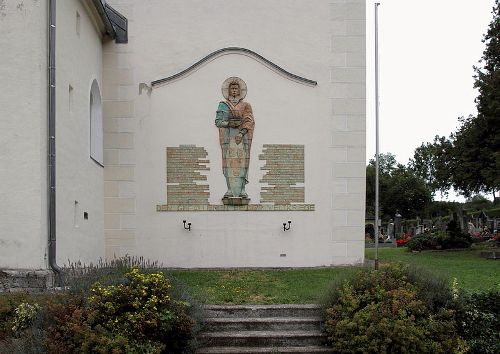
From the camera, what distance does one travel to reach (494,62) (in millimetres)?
27781

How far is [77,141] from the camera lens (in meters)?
13.3

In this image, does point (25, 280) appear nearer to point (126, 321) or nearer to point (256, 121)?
point (126, 321)

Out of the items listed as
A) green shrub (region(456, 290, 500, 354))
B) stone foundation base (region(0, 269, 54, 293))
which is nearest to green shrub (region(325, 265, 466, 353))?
green shrub (region(456, 290, 500, 354))

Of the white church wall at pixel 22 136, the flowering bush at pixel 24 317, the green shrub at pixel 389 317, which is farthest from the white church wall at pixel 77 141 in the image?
the green shrub at pixel 389 317

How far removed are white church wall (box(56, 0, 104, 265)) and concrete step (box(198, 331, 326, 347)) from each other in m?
3.94

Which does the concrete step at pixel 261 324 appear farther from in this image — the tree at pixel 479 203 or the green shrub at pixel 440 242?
the tree at pixel 479 203

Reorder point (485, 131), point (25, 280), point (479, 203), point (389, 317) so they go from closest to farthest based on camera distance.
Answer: point (389, 317)
point (25, 280)
point (485, 131)
point (479, 203)

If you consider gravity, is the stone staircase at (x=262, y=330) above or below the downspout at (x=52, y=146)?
below

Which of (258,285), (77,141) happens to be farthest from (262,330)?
(77,141)

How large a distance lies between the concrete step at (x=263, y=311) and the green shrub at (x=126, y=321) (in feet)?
4.42

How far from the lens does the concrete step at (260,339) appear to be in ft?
30.6

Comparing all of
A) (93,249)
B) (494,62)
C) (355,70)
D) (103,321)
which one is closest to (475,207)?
(494,62)

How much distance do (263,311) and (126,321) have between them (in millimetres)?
2775

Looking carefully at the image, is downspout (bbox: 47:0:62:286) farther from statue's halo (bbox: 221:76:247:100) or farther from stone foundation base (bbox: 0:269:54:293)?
statue's halo (bbox: 221:76:247:100)
